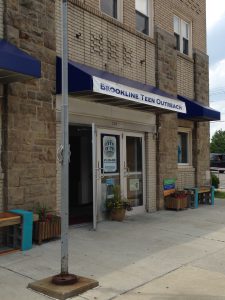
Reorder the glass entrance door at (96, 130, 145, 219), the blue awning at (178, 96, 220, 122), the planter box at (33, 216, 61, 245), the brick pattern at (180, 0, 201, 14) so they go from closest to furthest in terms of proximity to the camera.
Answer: the planter box at (33, 216, 61, 245) → the glass entrance door at (96, 130, 145, 219) → the blue awning at (178, 96, 220, 122) → the brick pattern at (180, 0, 201, 14)

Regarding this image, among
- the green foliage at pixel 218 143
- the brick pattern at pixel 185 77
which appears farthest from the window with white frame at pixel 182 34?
the green foliage at pixel 218 143

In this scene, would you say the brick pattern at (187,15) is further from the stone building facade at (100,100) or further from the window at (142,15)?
the window at (142,15)

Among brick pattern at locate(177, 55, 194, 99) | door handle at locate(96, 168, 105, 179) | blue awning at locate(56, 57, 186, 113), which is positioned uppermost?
brick pattern at locate(177, 55, 194, 99)

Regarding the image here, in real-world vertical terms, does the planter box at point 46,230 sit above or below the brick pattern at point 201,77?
below

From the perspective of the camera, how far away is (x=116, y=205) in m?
9.72

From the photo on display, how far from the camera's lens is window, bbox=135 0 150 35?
11598 millimetres

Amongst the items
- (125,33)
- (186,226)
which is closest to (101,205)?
(186,226)

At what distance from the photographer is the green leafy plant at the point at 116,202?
31.9 ft

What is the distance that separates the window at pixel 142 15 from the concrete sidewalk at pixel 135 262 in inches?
217

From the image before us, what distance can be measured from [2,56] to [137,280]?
147 inches

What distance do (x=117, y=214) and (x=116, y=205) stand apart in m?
0.23

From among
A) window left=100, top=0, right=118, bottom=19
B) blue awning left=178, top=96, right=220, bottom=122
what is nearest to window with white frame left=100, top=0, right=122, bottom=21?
window left=100, top=0, right=118, bottom=19

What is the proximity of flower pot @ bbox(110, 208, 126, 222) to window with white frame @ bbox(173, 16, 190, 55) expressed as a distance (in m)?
6.34

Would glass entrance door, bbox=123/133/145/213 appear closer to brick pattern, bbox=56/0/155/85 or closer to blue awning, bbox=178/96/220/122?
brick pattern, bbox=56/0/155/85
